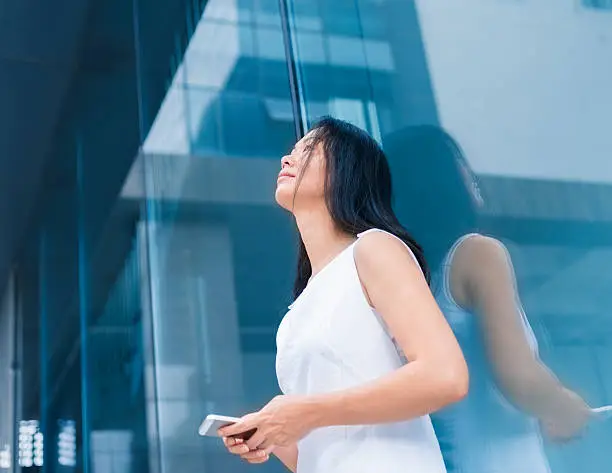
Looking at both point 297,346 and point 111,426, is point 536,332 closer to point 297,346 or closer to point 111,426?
point 297,346

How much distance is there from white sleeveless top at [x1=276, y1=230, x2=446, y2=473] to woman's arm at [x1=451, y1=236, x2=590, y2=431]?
0.13m

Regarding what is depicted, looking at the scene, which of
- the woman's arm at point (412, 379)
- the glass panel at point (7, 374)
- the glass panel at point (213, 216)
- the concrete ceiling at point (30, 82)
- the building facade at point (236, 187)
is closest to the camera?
the woman's arm at point (412, 379)

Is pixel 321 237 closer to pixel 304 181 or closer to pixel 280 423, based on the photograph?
pixel 304 181

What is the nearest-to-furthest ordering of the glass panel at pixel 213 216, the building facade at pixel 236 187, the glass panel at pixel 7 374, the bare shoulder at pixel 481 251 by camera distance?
the building facade at pixel 236 187 < the bare shoulder at pixel 481 251 < the glass panel at pixel 213 216 < the glass panel at pixel 7 374

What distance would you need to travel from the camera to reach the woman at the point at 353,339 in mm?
835

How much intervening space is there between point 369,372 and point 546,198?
27cm

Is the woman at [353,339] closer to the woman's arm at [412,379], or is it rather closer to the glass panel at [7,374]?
the woman's arm at [412,379]

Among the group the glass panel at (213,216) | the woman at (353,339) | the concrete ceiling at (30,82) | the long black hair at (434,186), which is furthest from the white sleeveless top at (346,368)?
the concrete ceiling at (30,82)

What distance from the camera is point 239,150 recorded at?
2.10 metres

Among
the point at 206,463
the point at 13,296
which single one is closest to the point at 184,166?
the point at 206,463

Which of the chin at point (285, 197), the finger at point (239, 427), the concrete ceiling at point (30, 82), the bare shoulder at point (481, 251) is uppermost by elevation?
the concrete ceiling at point (30, 82)

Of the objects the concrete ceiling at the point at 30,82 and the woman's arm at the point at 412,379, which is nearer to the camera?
the woman's arm at the point at 412,379

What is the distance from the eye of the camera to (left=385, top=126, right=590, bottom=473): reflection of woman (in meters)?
0.97

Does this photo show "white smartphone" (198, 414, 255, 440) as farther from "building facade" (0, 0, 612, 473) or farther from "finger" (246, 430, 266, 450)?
"building facade" (0, 0, 612, 473)
